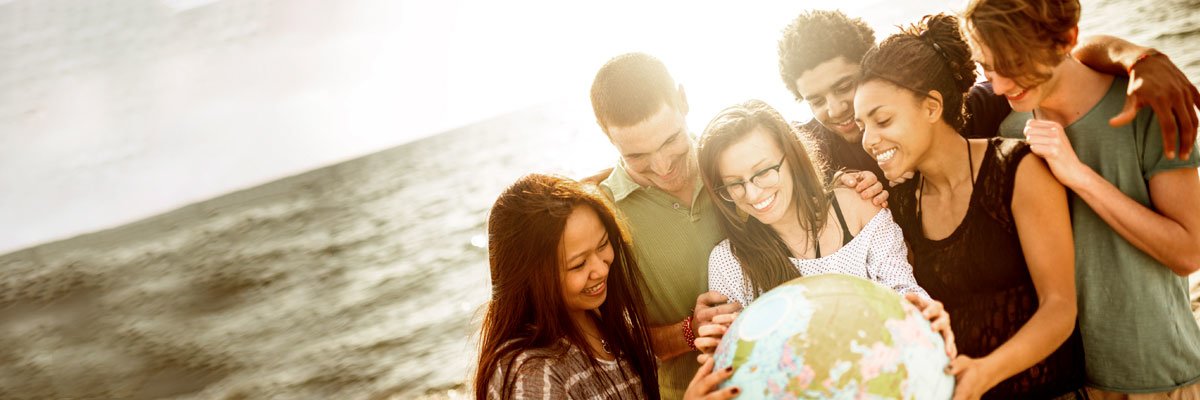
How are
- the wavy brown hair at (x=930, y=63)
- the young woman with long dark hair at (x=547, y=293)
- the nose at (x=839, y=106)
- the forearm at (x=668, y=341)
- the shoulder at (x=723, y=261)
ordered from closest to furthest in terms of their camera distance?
the young woman with long dark hair at (x=547, y=293) → the wavy brown hair at (x=930, y=63) → the shoulder at (x=723, y=261) → the forearm at (x=668, y=341) → the nose at (x=839, y=106)

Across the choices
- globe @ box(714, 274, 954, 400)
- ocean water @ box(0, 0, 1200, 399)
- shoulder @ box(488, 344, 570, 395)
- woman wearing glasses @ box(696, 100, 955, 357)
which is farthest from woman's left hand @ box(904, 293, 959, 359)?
ocean water @ box(0, 0, 1200, 399)

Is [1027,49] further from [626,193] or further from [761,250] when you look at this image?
[626,193]

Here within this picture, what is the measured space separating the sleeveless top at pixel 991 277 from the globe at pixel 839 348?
73cm

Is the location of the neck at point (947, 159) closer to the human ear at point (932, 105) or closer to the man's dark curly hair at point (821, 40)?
the human ear at point (932, 105)

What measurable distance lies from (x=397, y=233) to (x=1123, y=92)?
2292 centimetres

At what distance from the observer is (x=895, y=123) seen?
10.6ft

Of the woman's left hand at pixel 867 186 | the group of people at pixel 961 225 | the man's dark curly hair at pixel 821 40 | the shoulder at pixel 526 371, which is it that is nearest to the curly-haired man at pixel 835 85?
the man's dark curly hair at pixel 821 40

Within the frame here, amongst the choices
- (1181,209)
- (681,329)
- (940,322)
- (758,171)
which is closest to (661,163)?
(758,171)

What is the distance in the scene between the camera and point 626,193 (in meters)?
4.08

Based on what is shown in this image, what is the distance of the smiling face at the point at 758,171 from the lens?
331 cm

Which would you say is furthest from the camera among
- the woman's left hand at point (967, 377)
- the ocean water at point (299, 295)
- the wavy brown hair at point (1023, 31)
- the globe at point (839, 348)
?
the ocean water at point (299, 295)

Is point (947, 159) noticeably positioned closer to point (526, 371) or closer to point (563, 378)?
point (563, 378)

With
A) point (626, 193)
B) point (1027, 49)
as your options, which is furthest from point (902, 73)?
point (626, 193)

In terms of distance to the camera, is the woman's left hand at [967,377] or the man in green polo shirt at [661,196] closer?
the woman's left hand at [967,377]
